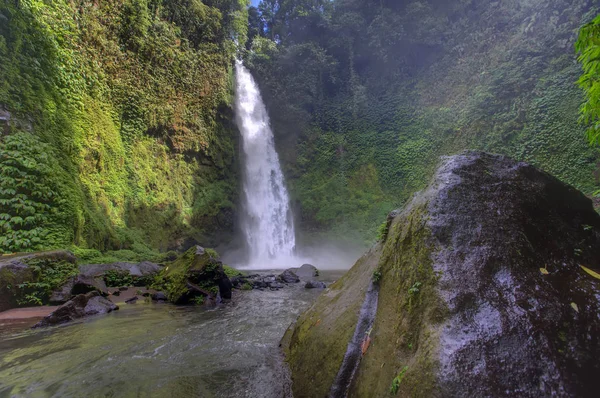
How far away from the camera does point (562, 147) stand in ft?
54.0

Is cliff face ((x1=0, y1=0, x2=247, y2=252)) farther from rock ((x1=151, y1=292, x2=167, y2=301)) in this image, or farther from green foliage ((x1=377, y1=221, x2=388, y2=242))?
green foliage ((x1=377, y1=221, x2=388, y2=242))

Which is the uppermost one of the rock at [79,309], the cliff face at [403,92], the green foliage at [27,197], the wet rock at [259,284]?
the cliff face at [403,92]

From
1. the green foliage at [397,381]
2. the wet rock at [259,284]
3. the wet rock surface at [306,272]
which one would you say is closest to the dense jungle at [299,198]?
the green foliage at [397,381]

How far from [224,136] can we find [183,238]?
27.3 feet

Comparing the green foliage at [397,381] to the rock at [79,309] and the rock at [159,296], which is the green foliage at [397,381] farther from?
the rock at [159,296]

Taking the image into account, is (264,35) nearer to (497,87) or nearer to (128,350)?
(497,87)

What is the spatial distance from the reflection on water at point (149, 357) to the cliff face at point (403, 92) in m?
18.8

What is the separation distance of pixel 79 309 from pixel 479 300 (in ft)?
21.9

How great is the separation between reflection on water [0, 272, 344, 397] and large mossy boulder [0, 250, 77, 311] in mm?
1640

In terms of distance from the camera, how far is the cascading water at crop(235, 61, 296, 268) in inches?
874

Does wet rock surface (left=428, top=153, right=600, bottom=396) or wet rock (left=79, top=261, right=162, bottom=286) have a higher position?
wet rock surface (left=428, top=153, right=600, bottom=396)

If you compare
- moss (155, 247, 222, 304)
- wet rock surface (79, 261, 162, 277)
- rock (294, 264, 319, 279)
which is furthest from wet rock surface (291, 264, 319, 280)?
wet rock surface (79, 261, 162, 277)

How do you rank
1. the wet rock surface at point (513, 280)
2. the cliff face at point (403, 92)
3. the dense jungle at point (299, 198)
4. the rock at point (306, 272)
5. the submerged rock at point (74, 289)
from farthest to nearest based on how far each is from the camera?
the cliff face at point (403, 92)
the rock at point (306, 272)
the submerged rock at point (74, 289)
the dense jungle at point (299, 198)
the wet rock surface at point (513, 280)

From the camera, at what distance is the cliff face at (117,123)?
845 cm
